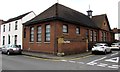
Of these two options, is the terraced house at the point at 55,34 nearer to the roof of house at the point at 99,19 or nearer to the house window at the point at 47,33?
the house window at the point at 47,33

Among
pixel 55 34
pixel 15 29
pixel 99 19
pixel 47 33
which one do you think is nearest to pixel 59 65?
pixel 55 34

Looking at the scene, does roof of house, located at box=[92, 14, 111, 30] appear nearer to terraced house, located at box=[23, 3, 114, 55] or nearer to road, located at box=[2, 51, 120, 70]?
terraced house, located at box=[23, 3, 114, 55]

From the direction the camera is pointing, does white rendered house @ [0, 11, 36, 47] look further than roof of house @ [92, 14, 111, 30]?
No

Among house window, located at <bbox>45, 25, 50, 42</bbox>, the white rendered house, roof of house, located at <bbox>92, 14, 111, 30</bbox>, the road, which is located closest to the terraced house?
house window, located at <bbox>45, 25, 50, 42</bbox>

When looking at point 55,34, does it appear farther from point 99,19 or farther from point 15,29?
point 99,19

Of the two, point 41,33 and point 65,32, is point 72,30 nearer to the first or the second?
point 65,32

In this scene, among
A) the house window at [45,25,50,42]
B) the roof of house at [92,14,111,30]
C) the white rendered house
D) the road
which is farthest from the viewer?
the roof of house at [92,14,111,30]

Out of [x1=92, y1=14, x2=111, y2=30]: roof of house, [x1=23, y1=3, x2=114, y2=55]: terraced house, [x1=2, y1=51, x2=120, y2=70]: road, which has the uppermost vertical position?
[x1=92, y1=14, x2=111, y2=30]: roof of house

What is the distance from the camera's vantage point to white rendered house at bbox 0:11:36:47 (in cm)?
3017

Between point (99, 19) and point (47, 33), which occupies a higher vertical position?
point (99, 19)

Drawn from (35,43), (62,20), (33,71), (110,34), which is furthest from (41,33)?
(110,34)

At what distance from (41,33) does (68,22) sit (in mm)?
4126

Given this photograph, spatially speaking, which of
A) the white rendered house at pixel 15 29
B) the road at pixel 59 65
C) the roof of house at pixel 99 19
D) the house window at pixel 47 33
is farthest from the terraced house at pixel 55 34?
the roof of house at pixel 99 19

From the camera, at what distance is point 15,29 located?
31641 mm
